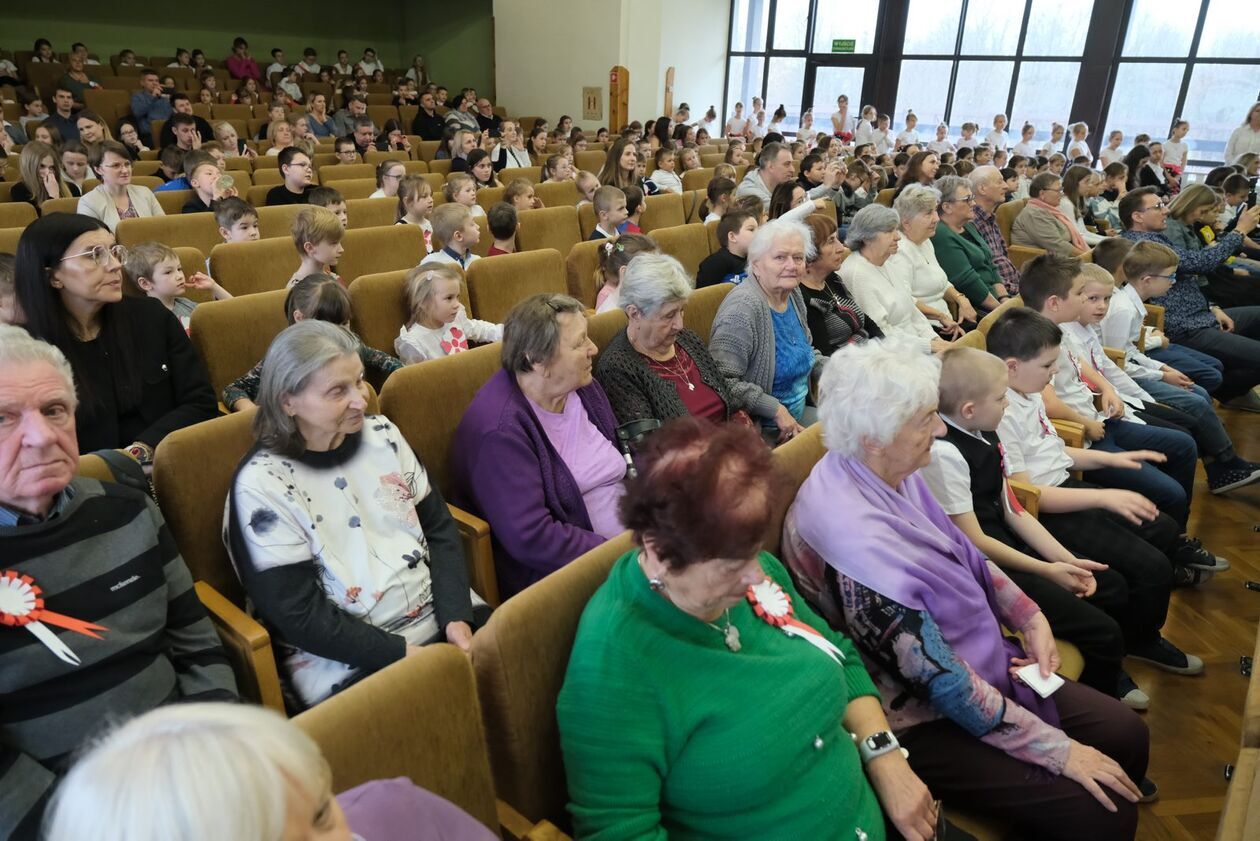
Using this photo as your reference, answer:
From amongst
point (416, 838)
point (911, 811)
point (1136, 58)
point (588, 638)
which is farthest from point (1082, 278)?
point (1136, 58)

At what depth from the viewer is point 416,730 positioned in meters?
1.02

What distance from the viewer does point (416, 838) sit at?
91cm

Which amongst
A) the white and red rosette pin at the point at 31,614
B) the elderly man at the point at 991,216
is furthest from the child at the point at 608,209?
the white and red rosette pin at the point at 31,614

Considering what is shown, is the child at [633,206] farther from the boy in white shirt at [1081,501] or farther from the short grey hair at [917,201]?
the boy in white shirt at [1081,501]

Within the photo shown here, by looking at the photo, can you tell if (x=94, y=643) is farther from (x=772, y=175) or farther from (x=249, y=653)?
(x=772, y=175)

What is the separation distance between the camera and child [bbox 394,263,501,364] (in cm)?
282

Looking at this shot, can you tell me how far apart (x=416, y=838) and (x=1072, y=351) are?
9.86 feet

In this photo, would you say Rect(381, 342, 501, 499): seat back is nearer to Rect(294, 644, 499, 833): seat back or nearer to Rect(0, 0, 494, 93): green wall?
Rect(294, 644, 499, 833): seat back

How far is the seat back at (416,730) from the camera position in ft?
3.12

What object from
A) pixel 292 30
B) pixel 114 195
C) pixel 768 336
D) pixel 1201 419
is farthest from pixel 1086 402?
pixel 292 30

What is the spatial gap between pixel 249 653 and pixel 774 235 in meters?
2.05

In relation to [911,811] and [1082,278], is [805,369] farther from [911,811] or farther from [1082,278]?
[911,811]

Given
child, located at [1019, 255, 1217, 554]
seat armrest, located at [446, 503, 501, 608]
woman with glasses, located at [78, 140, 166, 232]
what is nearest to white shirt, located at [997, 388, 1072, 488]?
child, located at [1019, 255, 1217, 554]

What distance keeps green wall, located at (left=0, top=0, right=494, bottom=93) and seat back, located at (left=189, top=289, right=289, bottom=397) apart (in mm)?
11892
